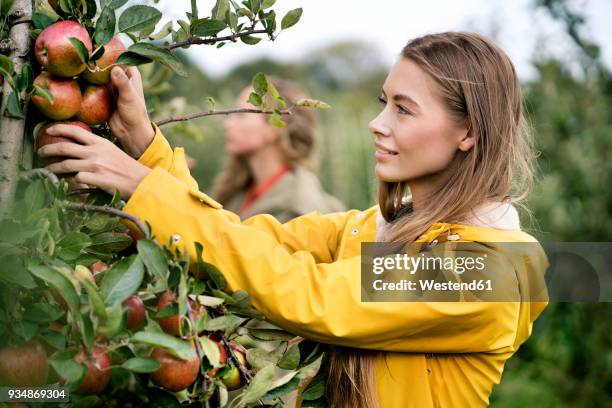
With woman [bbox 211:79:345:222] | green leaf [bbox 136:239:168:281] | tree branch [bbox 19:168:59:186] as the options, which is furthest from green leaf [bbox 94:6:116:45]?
woman [bbox 211:79:345:222]

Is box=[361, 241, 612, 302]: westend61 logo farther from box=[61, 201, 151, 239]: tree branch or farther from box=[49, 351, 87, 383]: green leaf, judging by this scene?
box=[49, 351, 87, 383]: green leaf

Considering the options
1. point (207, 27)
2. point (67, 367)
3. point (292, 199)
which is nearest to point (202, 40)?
point (207, 27)

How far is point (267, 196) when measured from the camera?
3.81 m

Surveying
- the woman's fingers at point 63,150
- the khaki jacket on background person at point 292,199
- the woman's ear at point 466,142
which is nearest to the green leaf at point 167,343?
the woman's fingers at point 63,150

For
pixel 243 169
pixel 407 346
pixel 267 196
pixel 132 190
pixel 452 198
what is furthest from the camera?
pixel 243 169

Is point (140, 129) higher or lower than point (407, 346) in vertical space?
higher

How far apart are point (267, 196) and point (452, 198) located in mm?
2335

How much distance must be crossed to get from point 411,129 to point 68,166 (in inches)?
28.8

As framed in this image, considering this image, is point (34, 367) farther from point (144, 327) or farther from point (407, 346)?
point (407, 346)

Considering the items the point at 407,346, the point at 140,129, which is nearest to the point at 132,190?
the point at 140,129

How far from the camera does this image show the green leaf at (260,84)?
126 centimetres

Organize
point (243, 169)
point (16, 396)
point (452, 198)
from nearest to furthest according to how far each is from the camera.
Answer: point (16, 396) → point (452, 198) → point (243, 169)

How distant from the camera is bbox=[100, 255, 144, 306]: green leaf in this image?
93 centimetres

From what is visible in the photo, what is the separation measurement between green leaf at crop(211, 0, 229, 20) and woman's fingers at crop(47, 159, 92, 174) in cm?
32
